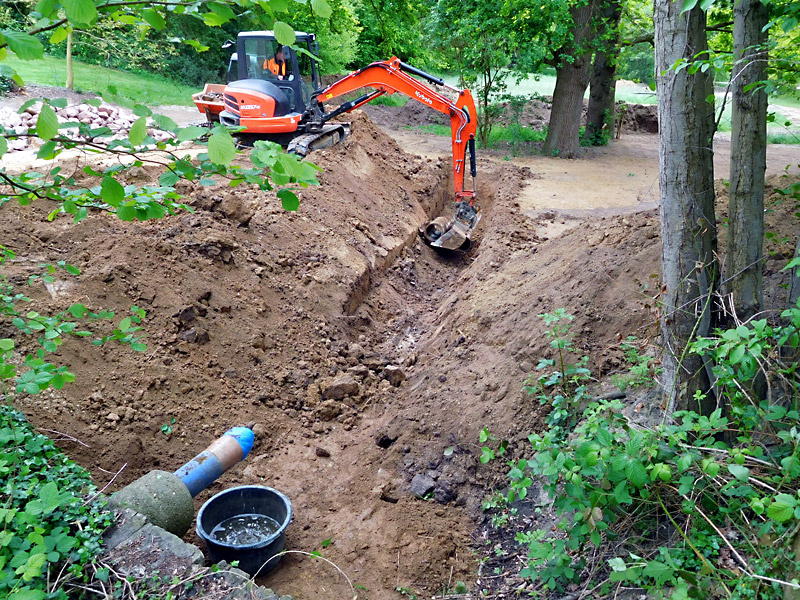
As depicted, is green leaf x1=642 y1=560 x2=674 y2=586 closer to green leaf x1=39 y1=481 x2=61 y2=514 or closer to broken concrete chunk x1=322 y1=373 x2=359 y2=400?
green leaf x1=39 y1=481 x2=61 y2=514

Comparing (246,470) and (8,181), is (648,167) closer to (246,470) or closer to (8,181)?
(246,470)

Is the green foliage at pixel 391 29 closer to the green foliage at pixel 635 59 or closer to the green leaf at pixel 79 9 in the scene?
the green foliage at pixel 635 59

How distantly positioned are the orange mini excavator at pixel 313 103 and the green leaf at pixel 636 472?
7.82 m

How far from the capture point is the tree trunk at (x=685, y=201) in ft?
10.7

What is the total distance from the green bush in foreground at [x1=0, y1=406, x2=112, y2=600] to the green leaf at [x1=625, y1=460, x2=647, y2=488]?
2703 millimetres

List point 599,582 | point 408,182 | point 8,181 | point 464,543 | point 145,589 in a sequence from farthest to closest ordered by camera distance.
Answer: point 408,182 < point 464,543 < point 599,582 < point 145,589 < point 8,181

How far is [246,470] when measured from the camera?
521 cm

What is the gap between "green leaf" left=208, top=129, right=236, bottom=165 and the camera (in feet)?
6.95

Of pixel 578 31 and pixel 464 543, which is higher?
pixel 578 31

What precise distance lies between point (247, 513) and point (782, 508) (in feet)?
11.6

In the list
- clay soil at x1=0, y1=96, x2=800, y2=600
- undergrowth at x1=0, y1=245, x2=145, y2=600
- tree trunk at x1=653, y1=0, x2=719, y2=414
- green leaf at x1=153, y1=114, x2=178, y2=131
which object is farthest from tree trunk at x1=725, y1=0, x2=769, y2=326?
undergrowth at x1=0, y1=245, x2=145, y2=600

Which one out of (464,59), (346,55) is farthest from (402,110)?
(464,59)

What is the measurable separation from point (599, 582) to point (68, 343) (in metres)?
4.49

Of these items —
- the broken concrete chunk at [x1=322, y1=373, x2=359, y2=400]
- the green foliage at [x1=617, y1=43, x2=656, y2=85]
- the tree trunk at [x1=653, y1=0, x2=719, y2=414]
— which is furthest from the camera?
the green foliage at [x1=617, y1=43, x2=656, y2=85]
